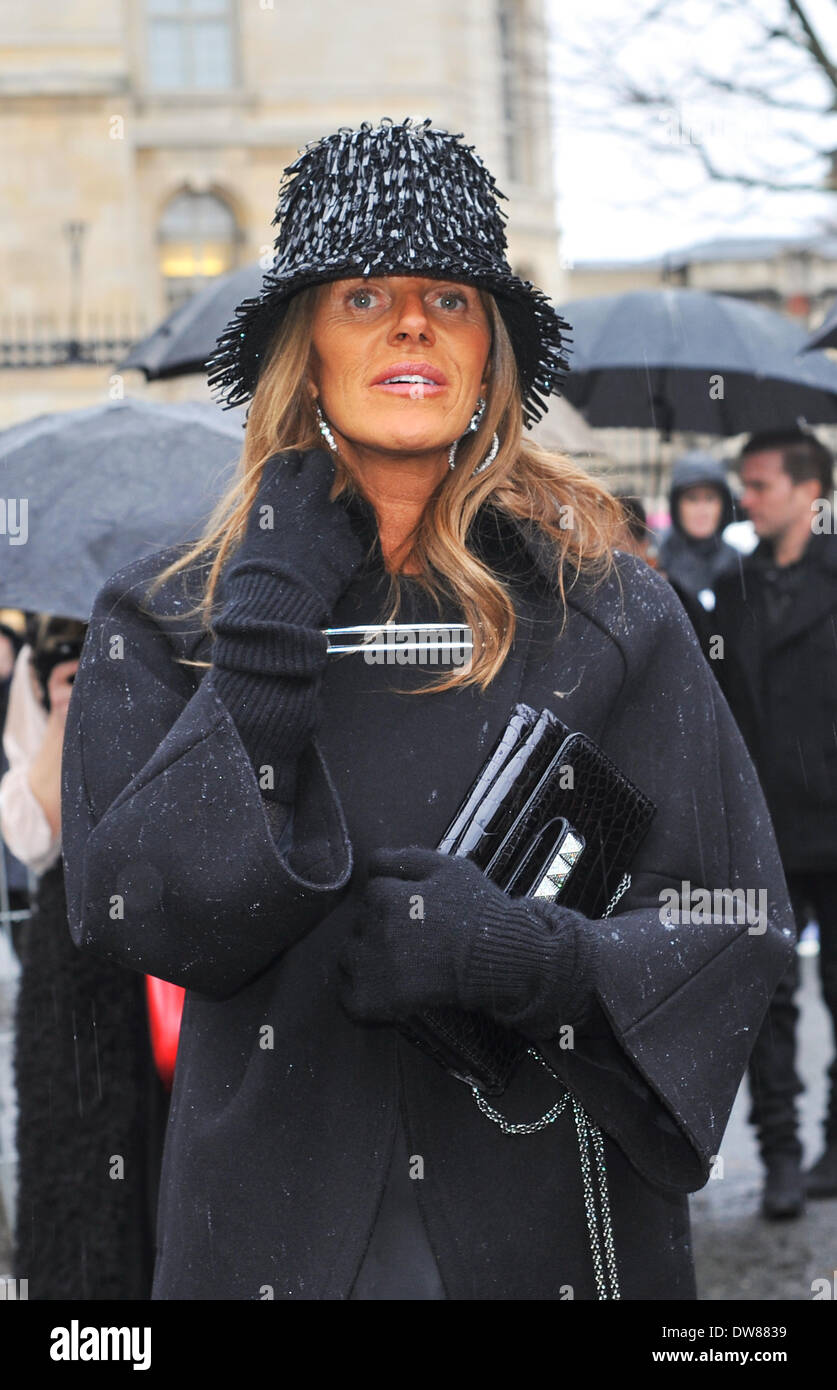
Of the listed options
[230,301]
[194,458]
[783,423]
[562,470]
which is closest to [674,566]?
[783,423]

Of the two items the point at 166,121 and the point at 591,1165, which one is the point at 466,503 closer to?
the point at 591,1165

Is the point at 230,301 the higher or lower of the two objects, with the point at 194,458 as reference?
higher

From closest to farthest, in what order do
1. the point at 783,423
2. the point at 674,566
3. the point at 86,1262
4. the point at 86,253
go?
the point at 86,1262 < the point at 783,423 < the point at 674,566 < the point at 86,253

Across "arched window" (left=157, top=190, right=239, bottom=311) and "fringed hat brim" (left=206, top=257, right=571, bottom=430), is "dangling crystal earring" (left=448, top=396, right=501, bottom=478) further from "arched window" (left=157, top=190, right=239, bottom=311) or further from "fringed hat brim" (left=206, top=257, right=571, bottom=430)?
"arched window" (left=157, top=190, right=239, bottom=311)

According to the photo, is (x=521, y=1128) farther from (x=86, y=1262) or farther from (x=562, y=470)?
(x=86, y=1262)

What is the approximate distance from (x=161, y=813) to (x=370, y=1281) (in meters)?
0.61

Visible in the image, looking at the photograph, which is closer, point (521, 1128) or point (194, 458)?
point (521, 1128)

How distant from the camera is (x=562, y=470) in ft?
8.35

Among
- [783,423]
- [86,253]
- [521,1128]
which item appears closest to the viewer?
[521,1128]

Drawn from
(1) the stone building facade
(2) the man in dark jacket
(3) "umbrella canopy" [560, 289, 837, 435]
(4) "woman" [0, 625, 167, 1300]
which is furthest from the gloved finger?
(1) the stone building facade

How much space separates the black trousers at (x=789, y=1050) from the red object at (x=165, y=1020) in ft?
7.64

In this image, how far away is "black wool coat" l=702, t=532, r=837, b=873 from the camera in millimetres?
5832

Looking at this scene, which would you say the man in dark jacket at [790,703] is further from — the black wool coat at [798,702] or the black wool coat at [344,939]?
the black wool coat at [344,939]
